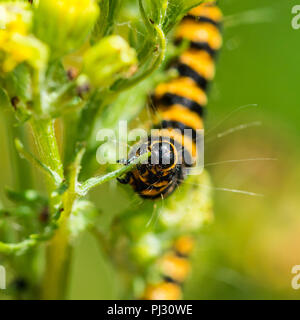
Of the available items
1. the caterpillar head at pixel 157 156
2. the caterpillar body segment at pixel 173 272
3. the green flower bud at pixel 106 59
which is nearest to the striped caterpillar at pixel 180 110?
the caterpillar head at pixel 157 156

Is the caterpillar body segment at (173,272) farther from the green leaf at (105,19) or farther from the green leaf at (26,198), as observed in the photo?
the green leaf at (105,19)

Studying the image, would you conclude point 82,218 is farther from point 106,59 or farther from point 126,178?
point 106,59

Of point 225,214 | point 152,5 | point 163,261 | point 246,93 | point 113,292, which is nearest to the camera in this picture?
point 152,5

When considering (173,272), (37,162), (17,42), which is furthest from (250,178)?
(17,42)

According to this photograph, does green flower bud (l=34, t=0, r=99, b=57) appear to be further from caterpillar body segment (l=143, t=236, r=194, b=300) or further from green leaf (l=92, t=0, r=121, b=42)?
caterpillar body segment (l=143, t=236, r=194, b=300)

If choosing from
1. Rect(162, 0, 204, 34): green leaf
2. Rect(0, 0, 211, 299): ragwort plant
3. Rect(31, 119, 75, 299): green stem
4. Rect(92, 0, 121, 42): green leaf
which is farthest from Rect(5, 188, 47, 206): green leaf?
Rect(162, 0, 204, 34): green leaf

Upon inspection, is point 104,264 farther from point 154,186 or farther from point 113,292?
point 154,186
